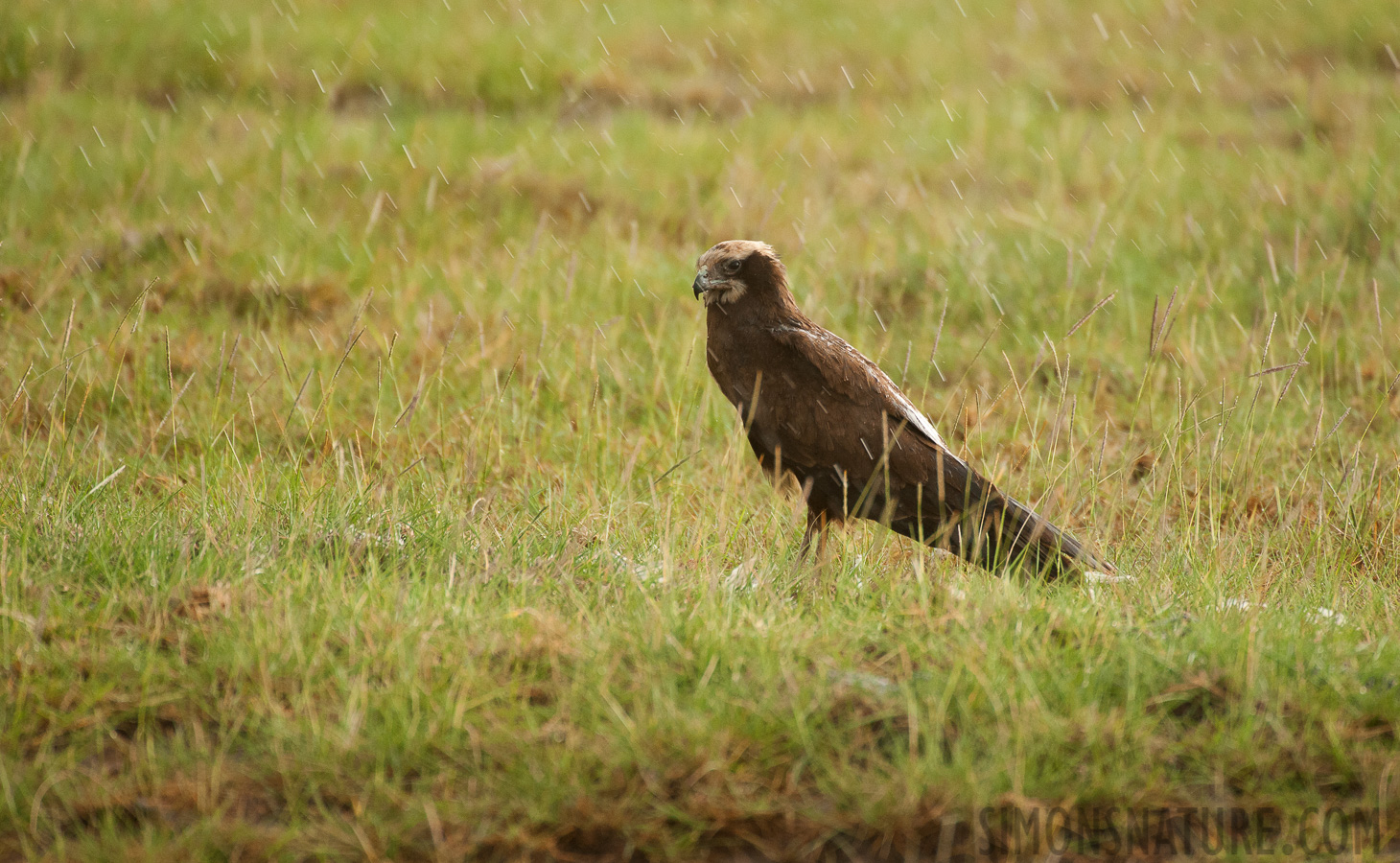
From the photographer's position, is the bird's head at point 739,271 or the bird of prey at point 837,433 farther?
the bird's head at point 739,271

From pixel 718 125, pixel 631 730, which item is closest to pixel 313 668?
pixel 631 730

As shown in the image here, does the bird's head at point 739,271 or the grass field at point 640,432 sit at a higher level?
the bird's head at point 739,271

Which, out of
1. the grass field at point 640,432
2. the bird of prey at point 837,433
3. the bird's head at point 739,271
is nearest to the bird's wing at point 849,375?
the bird of prey at point 837,433

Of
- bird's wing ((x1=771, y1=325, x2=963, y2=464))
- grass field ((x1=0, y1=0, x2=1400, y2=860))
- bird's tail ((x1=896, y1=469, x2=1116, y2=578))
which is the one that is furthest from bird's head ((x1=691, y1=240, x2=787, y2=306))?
bird's tail ((x1=896, y1=469, x2=1116, y2=578))

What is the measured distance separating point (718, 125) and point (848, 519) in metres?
6.12

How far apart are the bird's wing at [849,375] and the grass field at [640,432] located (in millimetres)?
337

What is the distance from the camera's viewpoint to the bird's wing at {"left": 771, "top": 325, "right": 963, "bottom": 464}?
391cm

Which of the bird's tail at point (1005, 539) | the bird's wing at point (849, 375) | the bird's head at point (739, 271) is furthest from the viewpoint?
the bird's head at point (739, 271)

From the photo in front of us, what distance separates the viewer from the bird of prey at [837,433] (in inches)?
148

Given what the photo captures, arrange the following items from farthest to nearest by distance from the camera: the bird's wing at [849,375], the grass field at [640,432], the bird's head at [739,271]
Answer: the bird's head at [739,271]
the bird's wing at [849,375]
the grass field at [640,432]

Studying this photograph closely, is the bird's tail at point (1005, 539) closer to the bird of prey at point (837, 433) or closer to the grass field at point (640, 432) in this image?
the bird of prey at point (837, 433)

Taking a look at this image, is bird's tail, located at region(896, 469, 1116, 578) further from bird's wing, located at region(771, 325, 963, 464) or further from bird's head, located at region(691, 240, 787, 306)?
bird's head, located at region(691, 240, 787, 306)

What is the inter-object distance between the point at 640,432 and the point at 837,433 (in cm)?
155

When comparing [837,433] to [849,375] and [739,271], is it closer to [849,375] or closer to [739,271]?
[849,375]
